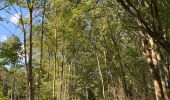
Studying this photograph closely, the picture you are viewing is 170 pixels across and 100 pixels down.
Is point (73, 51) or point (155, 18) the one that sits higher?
point (73, 51)

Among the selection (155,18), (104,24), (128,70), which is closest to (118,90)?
(128,70)

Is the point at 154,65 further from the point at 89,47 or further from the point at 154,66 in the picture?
the point at 89,47

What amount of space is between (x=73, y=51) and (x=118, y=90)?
8888 millimetres

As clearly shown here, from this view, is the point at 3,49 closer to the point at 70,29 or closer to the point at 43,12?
the point at 43,12

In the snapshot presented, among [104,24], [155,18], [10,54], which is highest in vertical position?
[104,24]

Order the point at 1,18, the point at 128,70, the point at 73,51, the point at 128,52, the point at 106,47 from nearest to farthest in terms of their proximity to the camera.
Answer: the point at 1,18 → the point at 106,47 → the point at 128,52 → the point at 73,51 → the point at 128,70

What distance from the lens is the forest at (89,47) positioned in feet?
40.7

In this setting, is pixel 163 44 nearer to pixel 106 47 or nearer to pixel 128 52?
pixel 106 47

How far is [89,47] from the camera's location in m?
36.9

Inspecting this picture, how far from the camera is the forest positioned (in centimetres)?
1240

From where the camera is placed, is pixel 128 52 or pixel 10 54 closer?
pixel 10 54

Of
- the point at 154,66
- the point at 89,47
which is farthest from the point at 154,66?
the point at 89,47

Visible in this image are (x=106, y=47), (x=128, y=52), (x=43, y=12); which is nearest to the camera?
(x=43, y=12)

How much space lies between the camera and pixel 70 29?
92.7 feet
